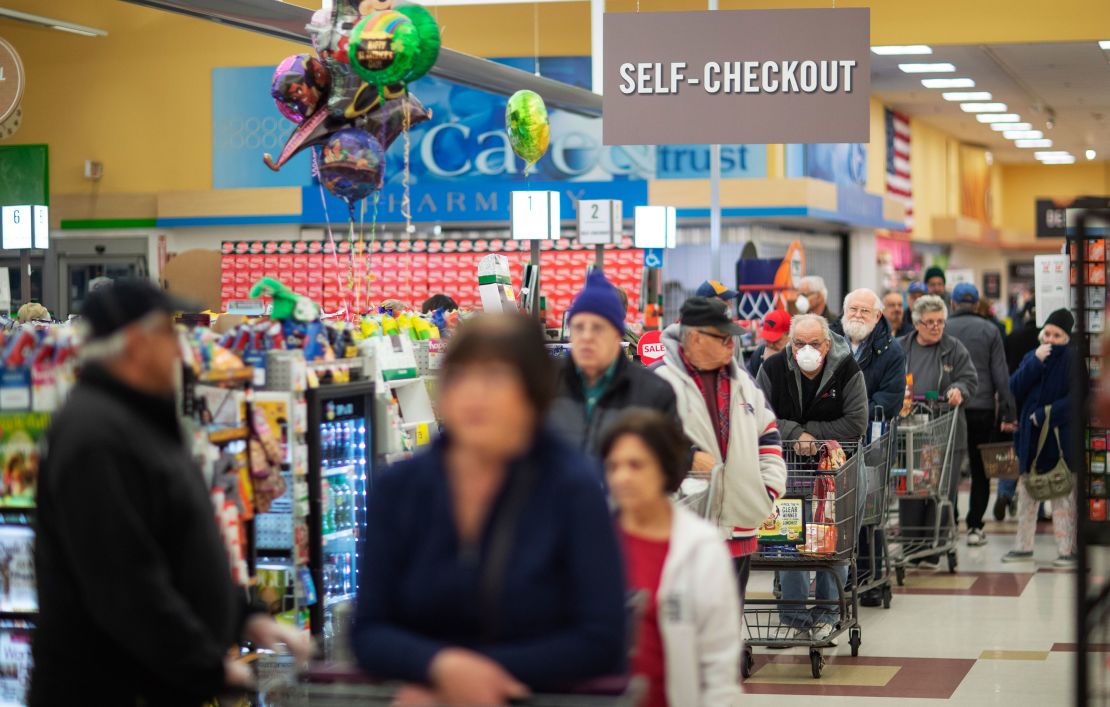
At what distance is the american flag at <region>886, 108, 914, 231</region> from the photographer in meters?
Result: 26.0

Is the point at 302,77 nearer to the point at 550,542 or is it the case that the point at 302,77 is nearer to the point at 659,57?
the point at 659,57

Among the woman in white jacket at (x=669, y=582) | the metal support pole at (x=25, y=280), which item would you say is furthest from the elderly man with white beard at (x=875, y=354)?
the metal support pole at (x=25, y=280)

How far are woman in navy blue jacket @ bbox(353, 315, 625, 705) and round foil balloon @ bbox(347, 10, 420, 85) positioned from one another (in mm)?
4381

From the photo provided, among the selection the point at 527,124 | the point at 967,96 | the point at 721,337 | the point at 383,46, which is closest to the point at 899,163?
the point at 967,96

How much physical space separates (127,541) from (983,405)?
8.99m

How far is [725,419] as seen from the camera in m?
5.21

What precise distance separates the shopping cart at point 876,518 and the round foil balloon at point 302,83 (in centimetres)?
308

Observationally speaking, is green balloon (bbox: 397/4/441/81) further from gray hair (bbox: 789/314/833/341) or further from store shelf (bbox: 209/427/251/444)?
store shelf (bbox: 209/427/251/444)

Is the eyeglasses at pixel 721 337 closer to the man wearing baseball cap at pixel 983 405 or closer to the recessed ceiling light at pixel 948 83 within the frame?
the man wearing baseball cap at pixel 983 405

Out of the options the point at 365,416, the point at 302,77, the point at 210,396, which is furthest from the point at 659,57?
the point at 210,396

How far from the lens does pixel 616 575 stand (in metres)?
2.41

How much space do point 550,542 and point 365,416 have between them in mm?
3100

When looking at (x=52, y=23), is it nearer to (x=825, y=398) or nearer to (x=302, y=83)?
(x=302, y=83)

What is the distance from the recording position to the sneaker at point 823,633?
6.71 m
